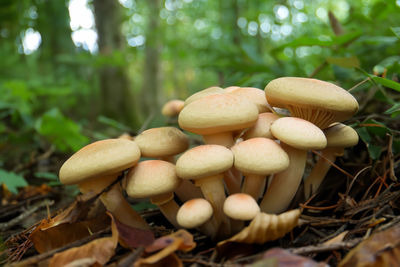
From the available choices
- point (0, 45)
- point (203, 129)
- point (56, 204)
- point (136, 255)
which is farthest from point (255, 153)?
point (0, 45)

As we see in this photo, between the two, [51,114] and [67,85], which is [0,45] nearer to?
[67,85]

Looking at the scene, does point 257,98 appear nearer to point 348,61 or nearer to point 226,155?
point 226,155

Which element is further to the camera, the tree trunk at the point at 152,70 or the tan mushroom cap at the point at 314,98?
the tree trunk at the point at 152,70

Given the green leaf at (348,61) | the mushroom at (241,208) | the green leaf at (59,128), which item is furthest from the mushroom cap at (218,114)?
the green leaf at (59,128)

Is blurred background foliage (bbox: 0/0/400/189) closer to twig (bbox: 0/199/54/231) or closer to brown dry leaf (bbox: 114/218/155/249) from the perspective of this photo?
twig (bbox: 0/199/54/231)

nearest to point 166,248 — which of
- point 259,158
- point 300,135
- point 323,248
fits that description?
point 259,158

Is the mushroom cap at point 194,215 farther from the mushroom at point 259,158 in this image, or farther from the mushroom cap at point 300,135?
the mushroom cap at point 300,135
